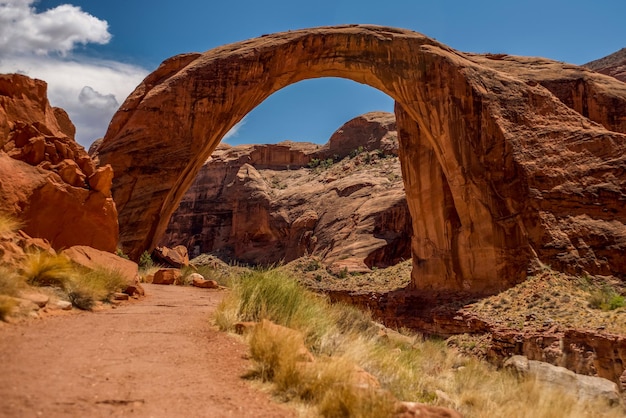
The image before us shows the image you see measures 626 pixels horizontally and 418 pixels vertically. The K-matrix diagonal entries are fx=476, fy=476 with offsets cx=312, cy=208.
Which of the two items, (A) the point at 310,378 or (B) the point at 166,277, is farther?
(B) the point at 166,277

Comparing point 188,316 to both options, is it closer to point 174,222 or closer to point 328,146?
point 174,222

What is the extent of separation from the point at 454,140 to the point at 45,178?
12695 mm

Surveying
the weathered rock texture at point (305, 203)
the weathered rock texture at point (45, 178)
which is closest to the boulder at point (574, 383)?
the weathered rock texture at point (45, 178)

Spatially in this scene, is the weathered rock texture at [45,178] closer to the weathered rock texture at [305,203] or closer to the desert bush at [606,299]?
the desert bush at [606,299]

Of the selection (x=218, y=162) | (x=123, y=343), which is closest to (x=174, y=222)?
(x=218, y=162)

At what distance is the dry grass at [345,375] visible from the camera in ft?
11.6

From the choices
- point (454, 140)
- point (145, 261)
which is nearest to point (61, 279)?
point (145, 261)

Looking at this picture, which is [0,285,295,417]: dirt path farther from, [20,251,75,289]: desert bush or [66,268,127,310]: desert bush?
[20,251,75,289]: desert bush

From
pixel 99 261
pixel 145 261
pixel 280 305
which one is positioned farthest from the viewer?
pixel 145 261

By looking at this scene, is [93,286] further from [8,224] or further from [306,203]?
[306,203]

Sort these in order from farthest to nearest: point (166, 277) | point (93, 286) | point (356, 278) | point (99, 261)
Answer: point (356, 278)
point (166, 277)
point (99, 261)
point (93, 286)

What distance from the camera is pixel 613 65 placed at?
41.4 m

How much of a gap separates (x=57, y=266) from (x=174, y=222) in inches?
1457

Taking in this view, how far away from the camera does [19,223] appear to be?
258 inches
